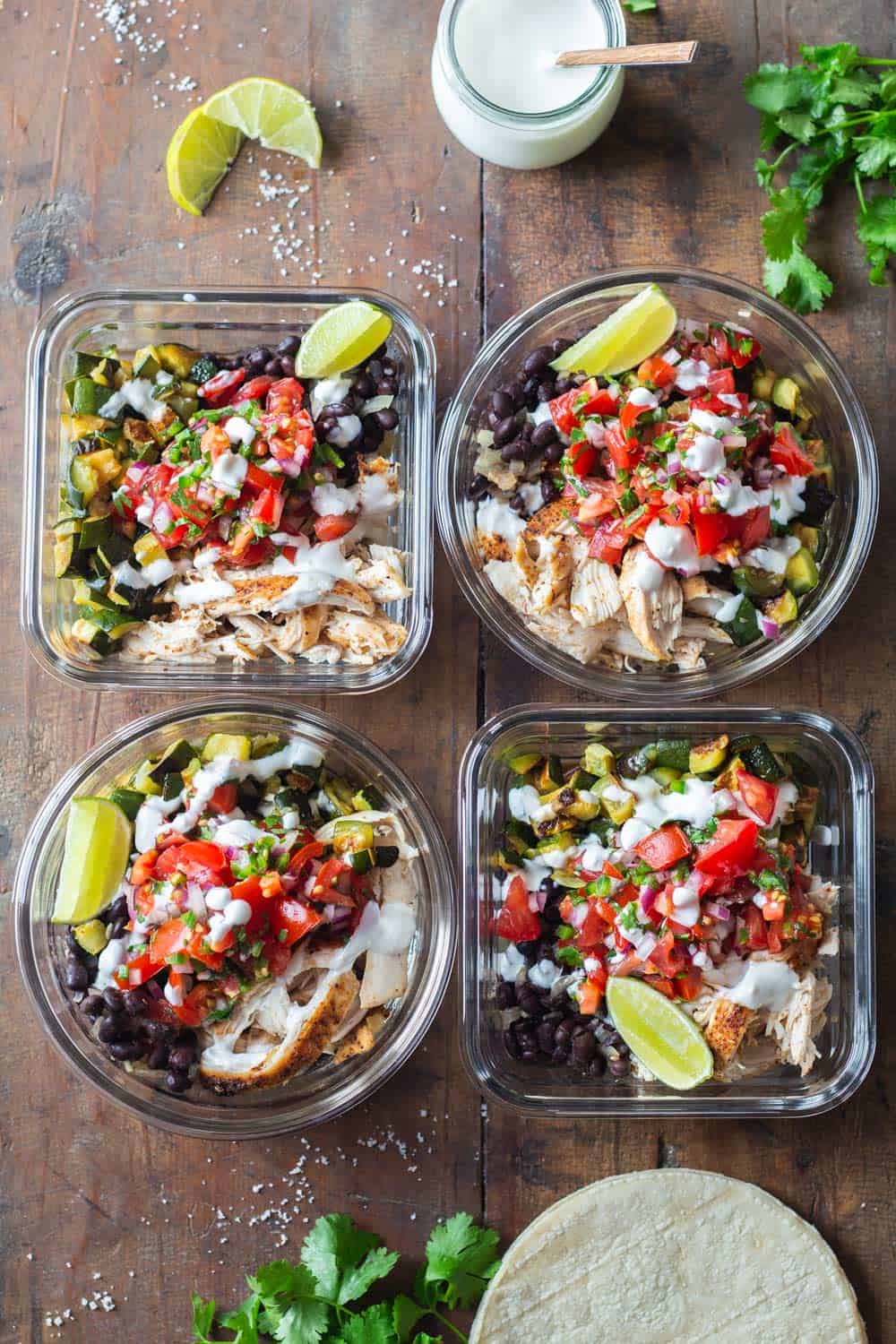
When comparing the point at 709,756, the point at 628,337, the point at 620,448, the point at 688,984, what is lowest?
the point at 688,984

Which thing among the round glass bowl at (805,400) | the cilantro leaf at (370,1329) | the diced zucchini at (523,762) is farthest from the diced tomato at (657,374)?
the cilantro leaf at (370,1329)

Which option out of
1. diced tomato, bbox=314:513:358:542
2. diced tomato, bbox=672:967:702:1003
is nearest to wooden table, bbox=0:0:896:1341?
diced tomato, bbox=314:513:358:542

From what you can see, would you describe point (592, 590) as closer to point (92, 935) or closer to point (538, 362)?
point (538, 362)

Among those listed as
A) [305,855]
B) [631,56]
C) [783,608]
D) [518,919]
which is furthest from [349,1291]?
[631,56]

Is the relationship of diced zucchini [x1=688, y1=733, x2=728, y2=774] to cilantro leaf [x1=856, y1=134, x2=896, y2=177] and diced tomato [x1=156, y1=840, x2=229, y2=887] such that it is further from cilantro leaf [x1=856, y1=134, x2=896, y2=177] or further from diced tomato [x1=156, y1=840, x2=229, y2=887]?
cilantro leaf [x1=856, y1=134, x2=896, y2=177]

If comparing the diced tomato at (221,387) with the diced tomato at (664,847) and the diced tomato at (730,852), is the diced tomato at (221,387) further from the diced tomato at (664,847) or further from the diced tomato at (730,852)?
the diced tomato at (730,852)

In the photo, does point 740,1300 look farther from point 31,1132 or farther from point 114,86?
point 114,86

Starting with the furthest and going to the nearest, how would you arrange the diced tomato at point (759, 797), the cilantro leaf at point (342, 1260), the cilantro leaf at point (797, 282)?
the cilantro leaf at point (797, 282) < the cilantro leaf at point (342, 1260) < the diced tomato at point (759, 797)

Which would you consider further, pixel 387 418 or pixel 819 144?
pixel 819 144
